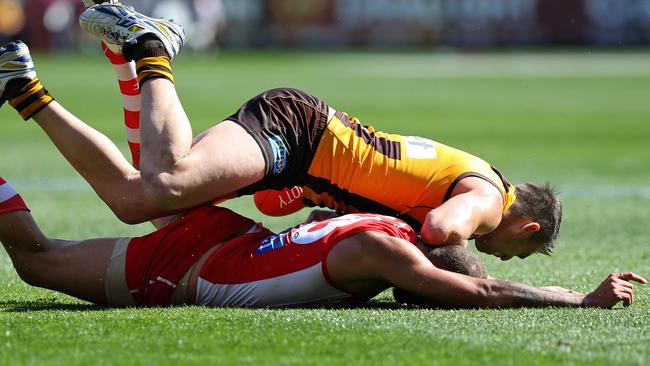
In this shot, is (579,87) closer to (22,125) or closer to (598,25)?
(598,25)

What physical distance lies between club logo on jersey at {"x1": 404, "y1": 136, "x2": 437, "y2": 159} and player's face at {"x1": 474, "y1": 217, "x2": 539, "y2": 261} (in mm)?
530

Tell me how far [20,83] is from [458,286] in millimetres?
2600

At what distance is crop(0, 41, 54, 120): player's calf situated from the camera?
5824 mm

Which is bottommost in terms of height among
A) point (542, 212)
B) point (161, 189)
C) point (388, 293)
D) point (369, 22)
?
point (369, 22)

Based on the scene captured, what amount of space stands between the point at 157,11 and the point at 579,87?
15.6 meters

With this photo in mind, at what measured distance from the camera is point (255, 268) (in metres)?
5.30

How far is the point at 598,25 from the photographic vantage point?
Answer: 36.0 meters

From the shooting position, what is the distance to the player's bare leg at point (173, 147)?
5402mm

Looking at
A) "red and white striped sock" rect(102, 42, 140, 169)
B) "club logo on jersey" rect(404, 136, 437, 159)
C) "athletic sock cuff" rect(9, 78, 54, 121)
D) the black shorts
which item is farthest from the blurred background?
"club logo on jersey" rect(404, 136, 437, 159)

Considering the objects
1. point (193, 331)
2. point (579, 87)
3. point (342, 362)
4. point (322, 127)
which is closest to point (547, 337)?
point (342, 362)

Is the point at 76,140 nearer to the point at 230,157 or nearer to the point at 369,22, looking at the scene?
the point at 230,157

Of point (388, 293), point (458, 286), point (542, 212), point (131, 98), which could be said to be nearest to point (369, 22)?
point (131, 98)

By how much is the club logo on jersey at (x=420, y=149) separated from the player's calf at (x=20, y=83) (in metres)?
1.99

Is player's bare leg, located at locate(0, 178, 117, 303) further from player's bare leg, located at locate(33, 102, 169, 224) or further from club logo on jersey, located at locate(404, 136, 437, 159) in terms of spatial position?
club logo on jersey, located at locate(404, 136, 437, 159)
